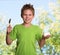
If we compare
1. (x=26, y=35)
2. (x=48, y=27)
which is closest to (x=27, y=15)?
(x=26, y=35)

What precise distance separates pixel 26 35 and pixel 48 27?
32 centimetres

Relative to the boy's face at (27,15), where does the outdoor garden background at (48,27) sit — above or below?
below

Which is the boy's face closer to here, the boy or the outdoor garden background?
the boy

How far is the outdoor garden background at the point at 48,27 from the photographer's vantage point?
1.70m

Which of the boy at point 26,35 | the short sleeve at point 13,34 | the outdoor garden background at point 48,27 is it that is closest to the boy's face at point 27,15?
the boy at point 26,35

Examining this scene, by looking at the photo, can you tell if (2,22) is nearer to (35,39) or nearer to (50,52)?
(35,39)

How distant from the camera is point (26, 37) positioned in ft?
4.88

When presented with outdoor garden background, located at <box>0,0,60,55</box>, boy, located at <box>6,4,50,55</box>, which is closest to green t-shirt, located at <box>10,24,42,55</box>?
boy, located at <box>6,4,50,55</box>

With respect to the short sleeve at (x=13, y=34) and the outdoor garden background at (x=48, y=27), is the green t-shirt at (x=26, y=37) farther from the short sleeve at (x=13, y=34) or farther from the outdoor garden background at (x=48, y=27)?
the outdoor garden background at (x=48, y=27)

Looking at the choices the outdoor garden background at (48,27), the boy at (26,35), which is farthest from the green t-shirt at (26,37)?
the outdoor garden background at (48,27)

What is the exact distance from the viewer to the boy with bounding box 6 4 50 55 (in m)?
1.47

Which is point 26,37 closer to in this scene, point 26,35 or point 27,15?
point 26,35

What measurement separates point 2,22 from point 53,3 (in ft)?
1.60

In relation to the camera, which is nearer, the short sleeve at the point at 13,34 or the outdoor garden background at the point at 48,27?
the short sleeve at the point at 13,34
